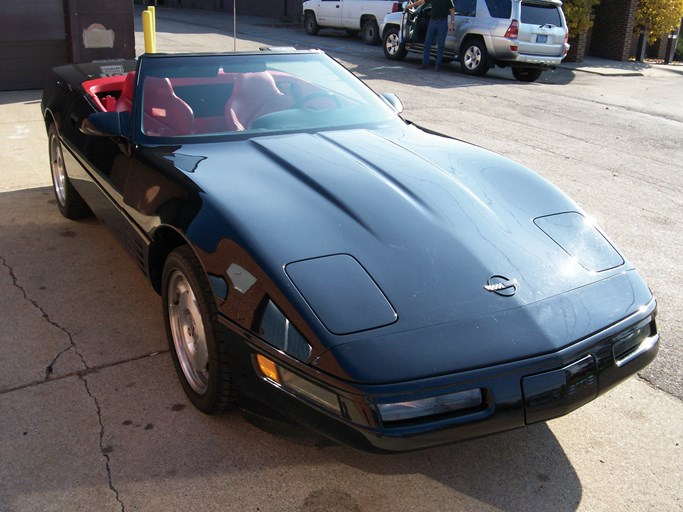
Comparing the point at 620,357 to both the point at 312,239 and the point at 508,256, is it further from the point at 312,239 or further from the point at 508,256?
the point at 312,239

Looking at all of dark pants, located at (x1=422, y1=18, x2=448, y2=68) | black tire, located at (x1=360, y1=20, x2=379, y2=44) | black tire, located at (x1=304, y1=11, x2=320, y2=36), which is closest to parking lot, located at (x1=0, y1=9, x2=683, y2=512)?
dark pants, located at (x1=422, y1=18, x2=448, y2=68)

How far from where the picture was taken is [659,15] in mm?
19922

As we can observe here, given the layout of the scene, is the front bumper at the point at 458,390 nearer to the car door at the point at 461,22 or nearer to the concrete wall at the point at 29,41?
the concrete wall at the point at 29,41

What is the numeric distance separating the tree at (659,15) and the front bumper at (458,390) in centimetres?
2001

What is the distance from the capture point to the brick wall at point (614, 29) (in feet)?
66.0

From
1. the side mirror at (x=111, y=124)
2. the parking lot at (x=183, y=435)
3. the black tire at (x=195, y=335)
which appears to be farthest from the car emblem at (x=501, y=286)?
the side mirror at (x=111, y=124)

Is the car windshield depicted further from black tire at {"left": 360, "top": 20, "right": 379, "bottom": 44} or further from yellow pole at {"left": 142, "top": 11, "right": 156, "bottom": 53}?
black tire at {"left": 360, "top": 20, "right": 379, "bottom": 44}

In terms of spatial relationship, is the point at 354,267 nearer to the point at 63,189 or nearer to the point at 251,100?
the point at 251,100

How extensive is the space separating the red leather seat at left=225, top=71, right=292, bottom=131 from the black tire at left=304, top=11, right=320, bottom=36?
61.3 ft

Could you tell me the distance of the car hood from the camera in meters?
2.62

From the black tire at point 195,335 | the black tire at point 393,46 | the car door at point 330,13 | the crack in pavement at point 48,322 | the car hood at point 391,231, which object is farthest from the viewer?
the car door at point 330,13

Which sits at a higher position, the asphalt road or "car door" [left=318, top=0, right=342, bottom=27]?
"car door" [left=318, top=0, right=342, bottom=27]

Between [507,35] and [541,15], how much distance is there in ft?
3.24

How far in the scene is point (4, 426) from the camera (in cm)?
309
